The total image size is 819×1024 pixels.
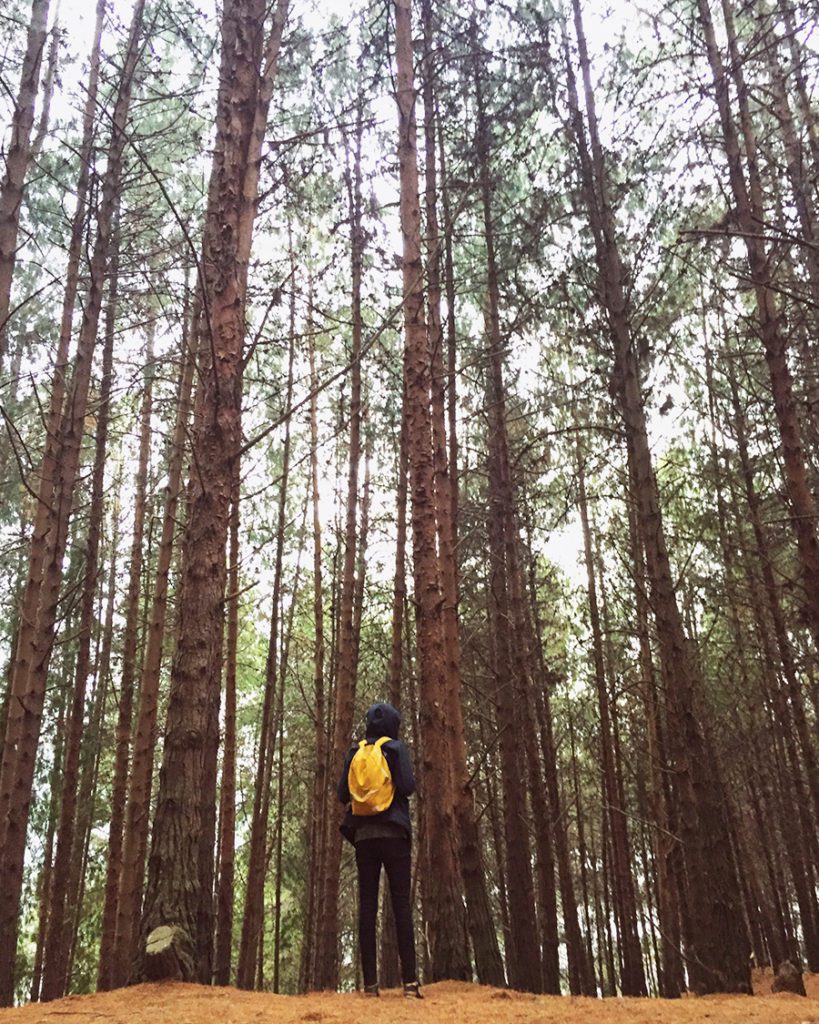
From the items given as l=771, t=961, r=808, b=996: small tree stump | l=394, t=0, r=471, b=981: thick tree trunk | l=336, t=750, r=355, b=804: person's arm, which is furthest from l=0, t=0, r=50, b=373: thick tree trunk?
l=771, t=961, r=808, b=996: small tree stump

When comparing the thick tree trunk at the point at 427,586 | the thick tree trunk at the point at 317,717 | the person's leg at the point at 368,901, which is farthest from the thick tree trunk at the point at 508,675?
the person's leg at the point at 368,901

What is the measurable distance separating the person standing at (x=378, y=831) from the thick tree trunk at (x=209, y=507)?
3.13 ft

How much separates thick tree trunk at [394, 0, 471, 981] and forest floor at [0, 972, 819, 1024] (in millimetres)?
1241

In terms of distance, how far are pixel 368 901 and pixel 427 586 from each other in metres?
2.42

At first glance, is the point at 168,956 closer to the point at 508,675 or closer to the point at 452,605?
the point at 452,605

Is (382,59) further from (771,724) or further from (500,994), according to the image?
(771,724)

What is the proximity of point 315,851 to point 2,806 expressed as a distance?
346 inches

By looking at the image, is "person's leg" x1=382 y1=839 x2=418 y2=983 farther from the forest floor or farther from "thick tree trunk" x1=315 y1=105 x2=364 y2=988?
"thick tree trunk" x1=315 y1=105 x2=364 y2=988

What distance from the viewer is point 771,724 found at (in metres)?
14.9

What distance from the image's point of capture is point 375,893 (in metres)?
5.08

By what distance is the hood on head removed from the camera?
5.29 m

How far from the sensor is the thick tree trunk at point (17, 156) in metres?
6.24

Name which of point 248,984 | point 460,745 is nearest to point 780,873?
point 248,984

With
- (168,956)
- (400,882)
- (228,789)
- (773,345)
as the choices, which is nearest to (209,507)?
(168,956)
